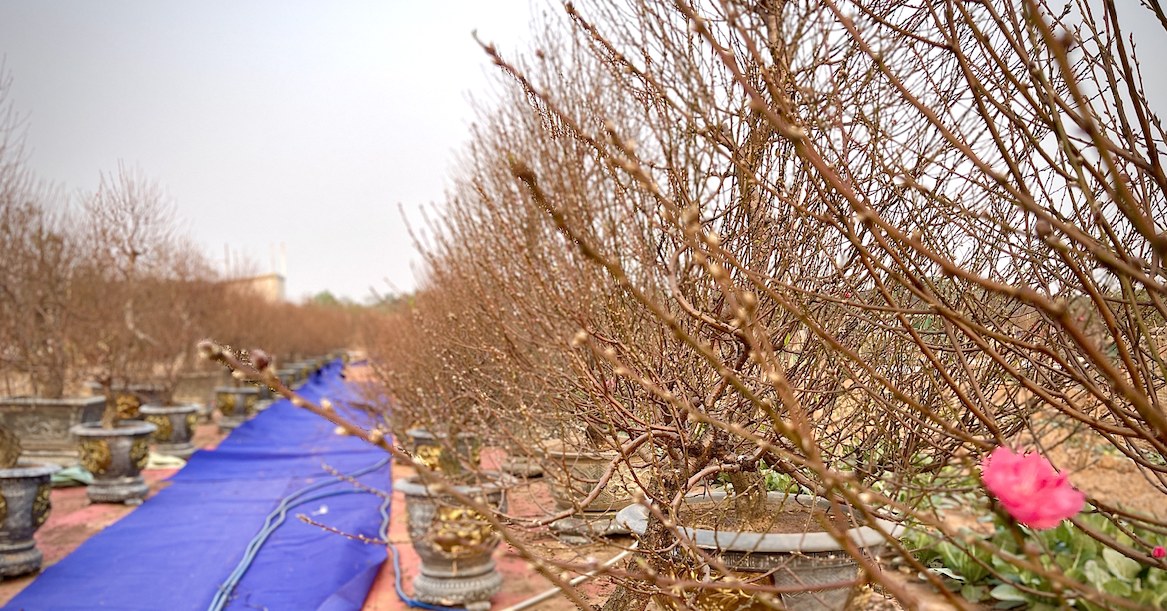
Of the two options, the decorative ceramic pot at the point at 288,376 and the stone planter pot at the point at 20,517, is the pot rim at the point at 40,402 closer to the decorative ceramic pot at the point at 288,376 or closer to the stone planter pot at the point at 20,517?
the stone planter pot at the point at 20,517

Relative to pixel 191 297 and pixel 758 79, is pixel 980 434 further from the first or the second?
pixel 191 297

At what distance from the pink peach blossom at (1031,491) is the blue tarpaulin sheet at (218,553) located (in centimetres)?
464

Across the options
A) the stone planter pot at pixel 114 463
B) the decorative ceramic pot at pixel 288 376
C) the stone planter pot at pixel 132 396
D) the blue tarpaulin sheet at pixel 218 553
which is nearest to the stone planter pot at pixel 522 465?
the blue tarpaulin sheet at pixel 218 553

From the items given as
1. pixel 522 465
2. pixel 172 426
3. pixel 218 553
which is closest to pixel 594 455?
pixel 522 465

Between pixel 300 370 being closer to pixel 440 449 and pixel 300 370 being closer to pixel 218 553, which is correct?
pixel 218 553

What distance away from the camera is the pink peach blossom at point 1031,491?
32.0 inches

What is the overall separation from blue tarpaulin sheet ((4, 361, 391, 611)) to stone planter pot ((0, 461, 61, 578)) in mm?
215

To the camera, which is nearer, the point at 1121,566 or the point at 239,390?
the point at 1121,566

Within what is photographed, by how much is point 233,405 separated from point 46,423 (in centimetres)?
427

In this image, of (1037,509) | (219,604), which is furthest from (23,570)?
(1037,509)

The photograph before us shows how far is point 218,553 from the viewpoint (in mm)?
6051

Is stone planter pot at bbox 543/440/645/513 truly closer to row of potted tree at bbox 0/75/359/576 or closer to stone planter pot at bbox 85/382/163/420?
row of potted tree at bbox 0/75/359/576

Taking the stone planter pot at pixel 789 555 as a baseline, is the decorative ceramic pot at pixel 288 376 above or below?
above

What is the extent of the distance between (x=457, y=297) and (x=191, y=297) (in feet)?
35.7
